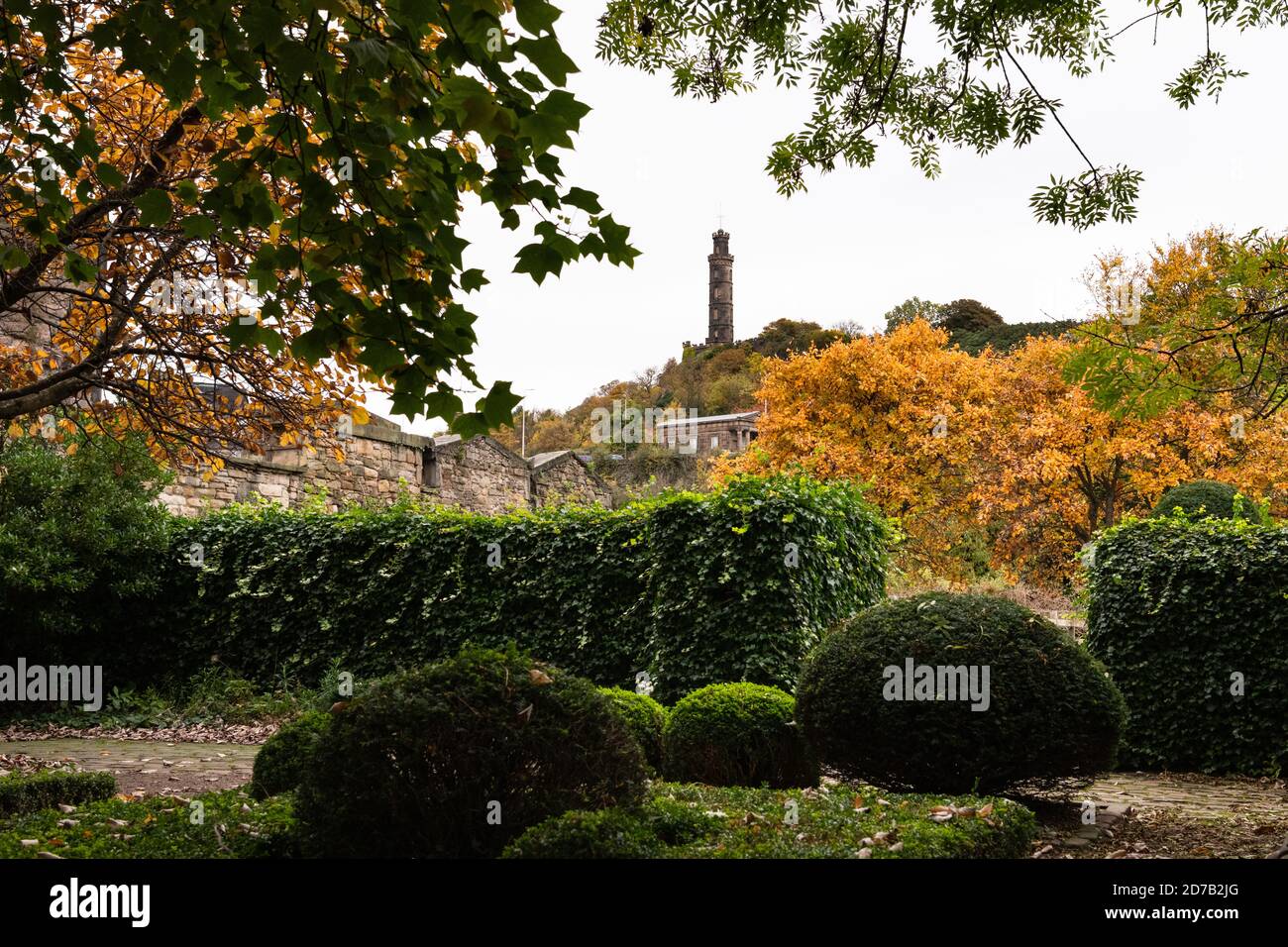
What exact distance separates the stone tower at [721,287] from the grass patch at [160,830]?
81708 mm

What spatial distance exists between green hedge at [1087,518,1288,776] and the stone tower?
76.5 meters

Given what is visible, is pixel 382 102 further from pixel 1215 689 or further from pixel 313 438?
pixel 1215 689

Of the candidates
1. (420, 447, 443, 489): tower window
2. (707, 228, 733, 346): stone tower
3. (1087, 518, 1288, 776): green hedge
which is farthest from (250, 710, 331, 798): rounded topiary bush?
(707, 228, 733, 346): stone tower

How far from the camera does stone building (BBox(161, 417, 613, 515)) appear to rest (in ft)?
52.7

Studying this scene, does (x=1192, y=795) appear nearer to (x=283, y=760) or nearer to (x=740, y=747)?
(x=740, y=747)

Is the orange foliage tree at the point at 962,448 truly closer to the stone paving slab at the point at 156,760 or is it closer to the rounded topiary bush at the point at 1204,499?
the rounded topiary bush at the point at 1204,499

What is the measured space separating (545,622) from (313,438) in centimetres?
350

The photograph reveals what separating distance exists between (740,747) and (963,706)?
1.86 m

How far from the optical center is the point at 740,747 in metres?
7.59

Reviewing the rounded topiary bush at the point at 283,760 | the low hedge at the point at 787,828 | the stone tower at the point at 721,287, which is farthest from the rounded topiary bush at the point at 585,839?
the stone tower at the point at 721,287

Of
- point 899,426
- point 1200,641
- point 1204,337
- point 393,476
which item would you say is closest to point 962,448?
point 899,426

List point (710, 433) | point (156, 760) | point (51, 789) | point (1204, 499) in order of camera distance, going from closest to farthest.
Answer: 1. point (51, 789)
2. point (156, 760)
3. point (1204, 499)
4. point (710, 433)

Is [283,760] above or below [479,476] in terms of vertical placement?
below

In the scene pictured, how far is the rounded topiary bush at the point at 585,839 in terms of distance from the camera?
3.87m
